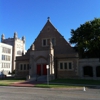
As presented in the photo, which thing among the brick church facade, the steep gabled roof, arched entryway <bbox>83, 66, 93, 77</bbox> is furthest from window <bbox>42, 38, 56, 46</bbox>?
arched entryway <bbox>83, 66, 93, 77</bbox>

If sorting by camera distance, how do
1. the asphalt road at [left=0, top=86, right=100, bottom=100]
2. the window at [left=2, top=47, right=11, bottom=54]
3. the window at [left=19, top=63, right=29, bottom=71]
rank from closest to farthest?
1. the asphalt road at [left=0, top=86, right=100, bottom=100]
2. the window at [left=19, top=63, right=29, bottom=71]
3. the window at [left=2, top=47, right=11, bottom=54]

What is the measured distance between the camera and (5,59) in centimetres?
8956

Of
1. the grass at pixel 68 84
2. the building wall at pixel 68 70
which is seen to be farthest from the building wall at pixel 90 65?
the grass at pixel 68 84

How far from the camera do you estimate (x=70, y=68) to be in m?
35.9

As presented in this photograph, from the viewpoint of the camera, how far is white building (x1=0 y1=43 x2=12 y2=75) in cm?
8531

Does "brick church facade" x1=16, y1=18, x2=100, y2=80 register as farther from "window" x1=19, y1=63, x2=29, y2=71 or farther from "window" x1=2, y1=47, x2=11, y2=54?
"window" x1=2, y1=47, x2=11, y2=54

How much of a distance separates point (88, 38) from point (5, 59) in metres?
62.0

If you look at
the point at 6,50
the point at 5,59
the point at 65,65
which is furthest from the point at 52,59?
the point at 6,50

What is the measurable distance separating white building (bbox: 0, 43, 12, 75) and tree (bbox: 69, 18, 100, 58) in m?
53.2

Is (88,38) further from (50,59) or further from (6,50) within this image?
(6,50)

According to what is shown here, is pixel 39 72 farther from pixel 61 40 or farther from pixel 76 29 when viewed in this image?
pixel 76 29

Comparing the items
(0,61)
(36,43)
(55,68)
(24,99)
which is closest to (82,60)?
(55,68)

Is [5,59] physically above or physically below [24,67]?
above

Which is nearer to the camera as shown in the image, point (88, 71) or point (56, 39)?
point (88, 71)
